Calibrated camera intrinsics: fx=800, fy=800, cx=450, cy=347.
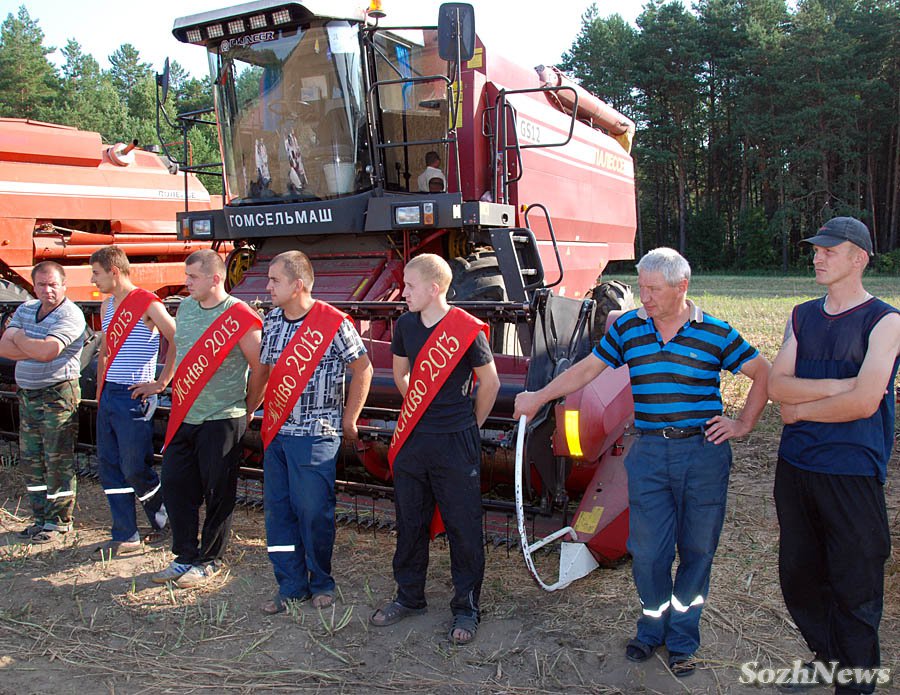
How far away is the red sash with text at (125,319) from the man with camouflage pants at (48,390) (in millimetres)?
370

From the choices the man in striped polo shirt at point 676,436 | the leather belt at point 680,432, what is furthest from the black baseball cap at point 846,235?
the leather belt at point 680,432

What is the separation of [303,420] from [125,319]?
1.35 meters

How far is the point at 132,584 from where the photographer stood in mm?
3777

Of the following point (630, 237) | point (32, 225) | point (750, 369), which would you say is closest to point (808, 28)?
point (630, 237)

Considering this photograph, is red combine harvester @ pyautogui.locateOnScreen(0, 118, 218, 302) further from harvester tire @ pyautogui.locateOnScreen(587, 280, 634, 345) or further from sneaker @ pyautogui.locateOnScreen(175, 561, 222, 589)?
sneaker @ pyautogui.locateOnScreen(175, 561, 222, 589)

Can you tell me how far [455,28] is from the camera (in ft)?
16.8

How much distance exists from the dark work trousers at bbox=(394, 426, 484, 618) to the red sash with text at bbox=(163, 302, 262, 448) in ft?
3.30

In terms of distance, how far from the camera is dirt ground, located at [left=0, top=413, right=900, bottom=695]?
2943 millimetres

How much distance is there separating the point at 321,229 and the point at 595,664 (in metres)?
4.01

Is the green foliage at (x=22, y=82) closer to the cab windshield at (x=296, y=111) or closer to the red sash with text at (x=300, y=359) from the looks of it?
the cab windshield at (x=296, y=111)

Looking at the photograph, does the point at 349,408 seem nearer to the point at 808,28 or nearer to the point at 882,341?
the point at 882,341

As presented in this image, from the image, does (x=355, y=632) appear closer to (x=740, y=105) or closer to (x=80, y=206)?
(x=80, y=206)

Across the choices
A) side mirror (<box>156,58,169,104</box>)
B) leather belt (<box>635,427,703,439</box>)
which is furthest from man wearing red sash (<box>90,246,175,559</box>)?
side mirror (<box>156,58,169,104</box>)

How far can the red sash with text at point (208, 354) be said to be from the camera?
12.0 ft
